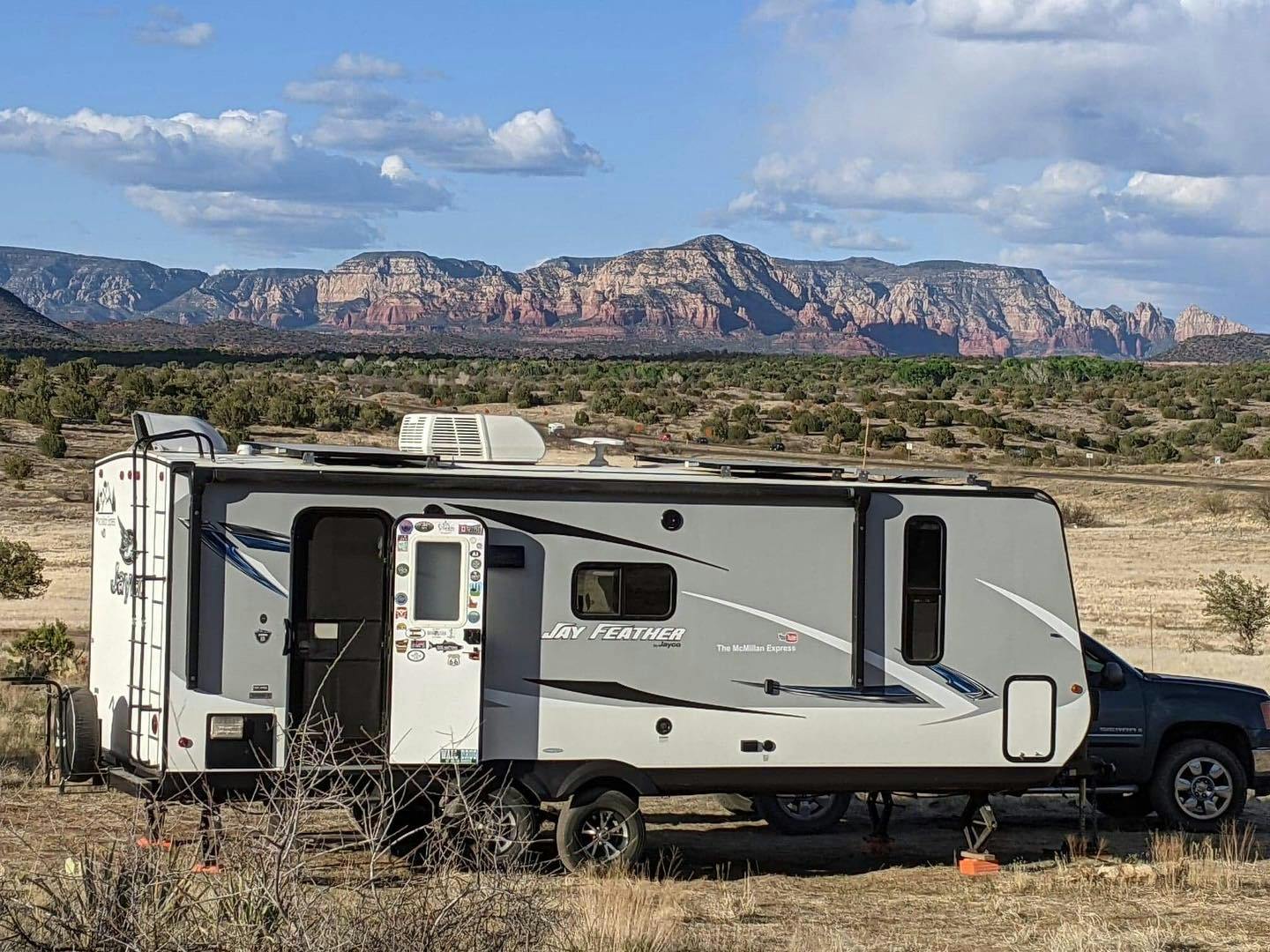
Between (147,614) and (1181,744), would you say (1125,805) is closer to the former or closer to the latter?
(1181,744)

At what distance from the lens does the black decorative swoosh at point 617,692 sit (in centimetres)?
1023

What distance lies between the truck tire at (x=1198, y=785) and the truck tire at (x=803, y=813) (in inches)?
92.5

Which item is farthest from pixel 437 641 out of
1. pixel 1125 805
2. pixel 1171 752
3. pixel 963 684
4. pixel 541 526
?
pixel 1125 805

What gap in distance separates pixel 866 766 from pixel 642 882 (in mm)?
1679

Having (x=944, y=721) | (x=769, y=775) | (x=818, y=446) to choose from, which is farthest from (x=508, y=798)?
(x=818, y=446)

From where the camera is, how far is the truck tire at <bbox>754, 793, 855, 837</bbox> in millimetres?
12383

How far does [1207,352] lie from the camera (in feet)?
561

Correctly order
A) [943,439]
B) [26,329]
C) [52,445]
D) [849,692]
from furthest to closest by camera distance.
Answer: [26,329], [943,439], [52,445], [849,692]

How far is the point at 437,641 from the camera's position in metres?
9.86

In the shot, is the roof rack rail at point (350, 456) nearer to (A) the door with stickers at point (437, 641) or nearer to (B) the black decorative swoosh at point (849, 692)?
(A) the door with stickers at point (437, 641)

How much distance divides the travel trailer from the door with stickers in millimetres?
14

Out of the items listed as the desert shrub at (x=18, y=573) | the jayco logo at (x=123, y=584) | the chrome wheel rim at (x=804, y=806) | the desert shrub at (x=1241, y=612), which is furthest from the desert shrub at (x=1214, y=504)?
the jayco logo at (x=123, y=584)

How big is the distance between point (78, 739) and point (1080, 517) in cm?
3604

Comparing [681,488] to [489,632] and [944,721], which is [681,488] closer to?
[489,632]
